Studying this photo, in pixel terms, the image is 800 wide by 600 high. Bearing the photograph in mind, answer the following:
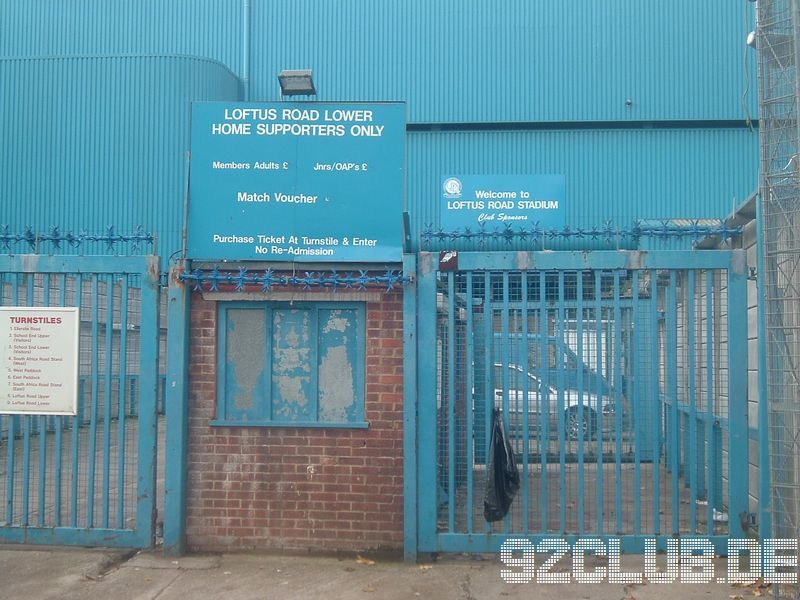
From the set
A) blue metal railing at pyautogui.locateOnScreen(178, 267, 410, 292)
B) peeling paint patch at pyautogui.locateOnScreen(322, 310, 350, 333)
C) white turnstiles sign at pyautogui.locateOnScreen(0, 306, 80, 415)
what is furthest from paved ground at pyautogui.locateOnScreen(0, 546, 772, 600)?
blue metal railing at pyautogui.locateOnScreen(178, 267, 410, 292)

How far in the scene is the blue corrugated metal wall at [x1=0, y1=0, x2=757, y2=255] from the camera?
20.5 meters

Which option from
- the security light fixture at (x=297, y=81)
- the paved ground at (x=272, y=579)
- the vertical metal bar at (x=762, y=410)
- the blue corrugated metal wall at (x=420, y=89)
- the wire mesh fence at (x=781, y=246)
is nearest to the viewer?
the wire mesh fence at (x=781, y=246)

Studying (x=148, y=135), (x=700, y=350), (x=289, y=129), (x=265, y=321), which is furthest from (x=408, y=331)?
(x=148, y=135)

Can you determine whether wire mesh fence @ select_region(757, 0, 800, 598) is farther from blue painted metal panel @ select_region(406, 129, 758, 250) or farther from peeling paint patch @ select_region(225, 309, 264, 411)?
blue painted metal panel @ select_region(406, 129, 758, 250)

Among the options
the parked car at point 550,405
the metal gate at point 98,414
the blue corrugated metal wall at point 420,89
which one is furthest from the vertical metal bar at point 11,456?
the blue corrugated metal wall at point 420,89

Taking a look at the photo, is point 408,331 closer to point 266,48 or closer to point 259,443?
point 259,443

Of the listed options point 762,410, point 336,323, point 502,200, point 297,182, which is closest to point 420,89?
point 502,200

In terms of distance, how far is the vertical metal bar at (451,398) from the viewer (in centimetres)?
656

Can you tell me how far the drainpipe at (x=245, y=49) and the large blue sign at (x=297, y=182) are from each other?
16.1m

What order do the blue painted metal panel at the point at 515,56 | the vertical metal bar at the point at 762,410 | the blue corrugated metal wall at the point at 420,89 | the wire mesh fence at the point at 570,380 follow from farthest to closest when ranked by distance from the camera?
the blue painted metal panel at the point at 515,56 < the blue corrugated metal wall at the point at 420,89 < the wire mesh fence at the point at 570,380 < the vertical metal bar at the point at 762,410

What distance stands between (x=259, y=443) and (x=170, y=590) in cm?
136

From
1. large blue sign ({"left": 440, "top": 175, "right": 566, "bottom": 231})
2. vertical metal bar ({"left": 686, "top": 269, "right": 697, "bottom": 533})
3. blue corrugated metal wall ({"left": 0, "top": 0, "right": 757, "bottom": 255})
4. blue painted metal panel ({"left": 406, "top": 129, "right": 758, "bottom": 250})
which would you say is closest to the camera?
vertical metal bar ({"left": 686, "top": 269, "right": 697, "bottom": 533})

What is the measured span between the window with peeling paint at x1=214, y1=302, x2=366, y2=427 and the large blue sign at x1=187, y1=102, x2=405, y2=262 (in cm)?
49

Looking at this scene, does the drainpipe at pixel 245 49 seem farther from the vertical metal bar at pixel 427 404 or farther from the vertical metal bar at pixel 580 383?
the vertical metal bar at pixel 580 383
